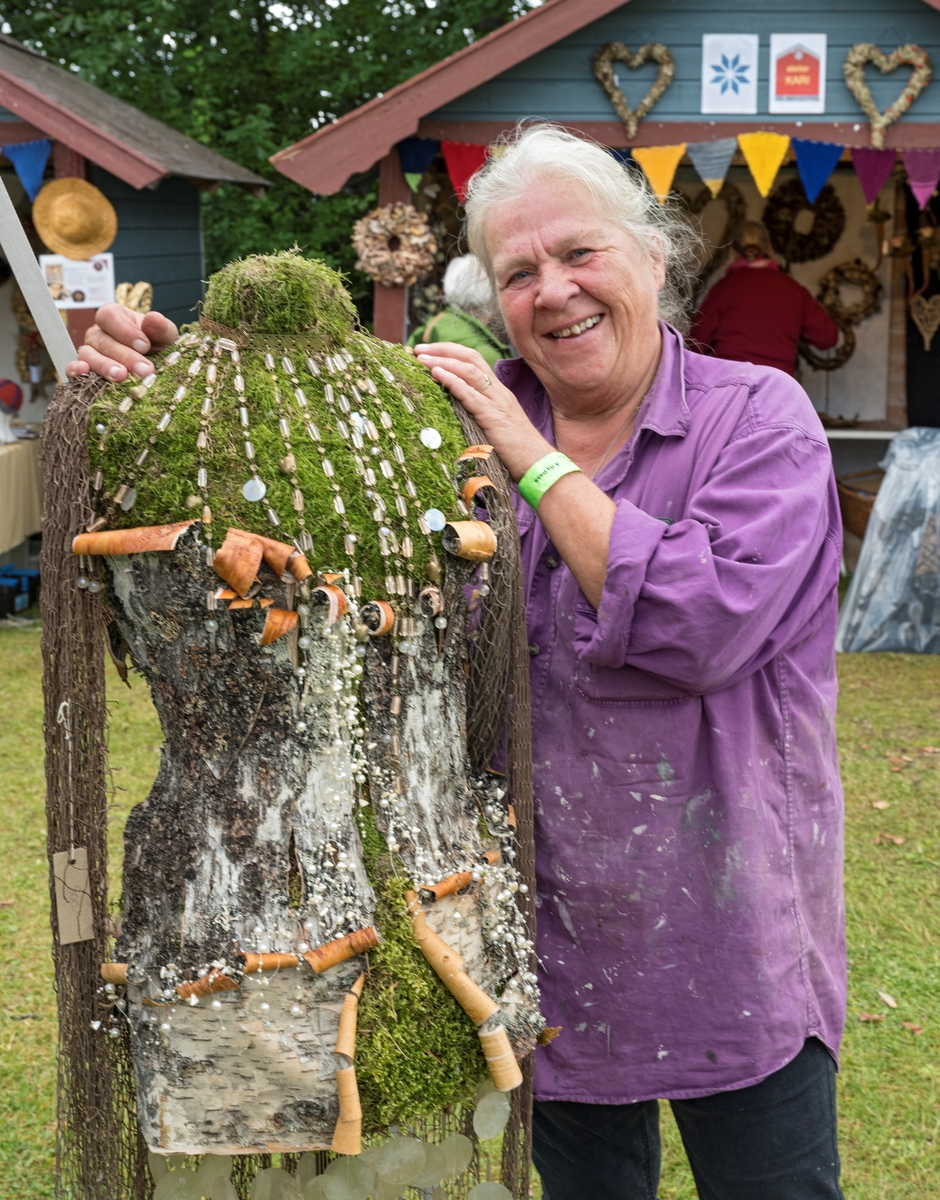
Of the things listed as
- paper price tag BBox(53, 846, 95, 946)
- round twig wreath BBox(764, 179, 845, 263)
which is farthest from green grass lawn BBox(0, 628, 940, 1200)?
round twig wreath BBox(764, 179, 845, 263)

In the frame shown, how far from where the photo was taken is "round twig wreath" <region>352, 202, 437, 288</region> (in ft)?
20.0

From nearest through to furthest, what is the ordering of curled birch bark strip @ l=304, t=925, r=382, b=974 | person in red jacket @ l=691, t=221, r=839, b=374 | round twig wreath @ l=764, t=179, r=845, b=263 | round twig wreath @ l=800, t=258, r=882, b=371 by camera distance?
1. curled birch bark strip @ l=304, t=925, r=382, b=974
2. person in red jacket @ l=691, t=221, r=839, b=374
3. round twig wreath @ l=764, t=179, r=845, b=263
4. round twig wreath @ l=800, t=258, r=882, b=371

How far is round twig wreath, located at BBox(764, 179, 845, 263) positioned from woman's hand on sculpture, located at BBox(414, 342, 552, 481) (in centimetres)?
706

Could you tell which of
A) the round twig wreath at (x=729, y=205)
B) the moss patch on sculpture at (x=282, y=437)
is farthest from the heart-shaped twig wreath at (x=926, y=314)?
the moss patch on sculpture at (x=282, y=437)

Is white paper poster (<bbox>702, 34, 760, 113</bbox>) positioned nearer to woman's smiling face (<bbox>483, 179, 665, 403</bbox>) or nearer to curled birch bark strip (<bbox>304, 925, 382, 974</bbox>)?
woman's smiling face (<bbox>483, 179, 665, 403</bbox>)

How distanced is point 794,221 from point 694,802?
719 centimetres

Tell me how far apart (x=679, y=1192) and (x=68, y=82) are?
8405 mm

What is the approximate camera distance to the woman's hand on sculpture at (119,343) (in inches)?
52.6

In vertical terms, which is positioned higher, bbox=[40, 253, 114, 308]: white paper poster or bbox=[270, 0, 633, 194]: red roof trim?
bbox=[270, 0, 633, 194]: red roof trim

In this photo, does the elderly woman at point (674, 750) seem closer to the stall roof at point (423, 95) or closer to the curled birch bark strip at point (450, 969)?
the curled birch bark strip at point (450, 969)

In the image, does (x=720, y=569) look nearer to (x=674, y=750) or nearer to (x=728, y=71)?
(x=674, y=750)

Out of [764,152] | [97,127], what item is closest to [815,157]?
[764,152]

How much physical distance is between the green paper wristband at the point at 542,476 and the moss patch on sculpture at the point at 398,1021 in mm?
444

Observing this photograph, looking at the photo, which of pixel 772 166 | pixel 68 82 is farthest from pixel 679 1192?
pixel 68 82
